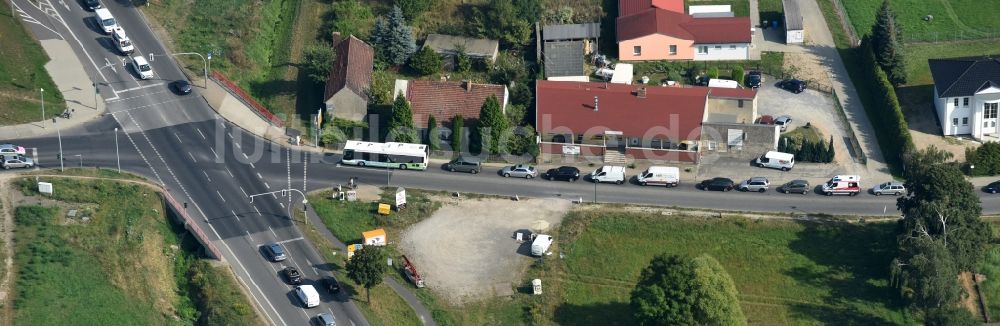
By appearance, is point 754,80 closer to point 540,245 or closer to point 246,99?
point 540,245

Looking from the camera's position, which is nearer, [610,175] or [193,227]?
[193,227]

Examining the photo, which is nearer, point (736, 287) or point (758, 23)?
point (736, 287)

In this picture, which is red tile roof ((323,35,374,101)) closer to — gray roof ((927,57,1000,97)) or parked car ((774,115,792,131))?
parked car ((774,115,792,131))

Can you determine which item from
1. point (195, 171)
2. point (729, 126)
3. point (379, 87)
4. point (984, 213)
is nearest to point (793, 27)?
point (729, 126)

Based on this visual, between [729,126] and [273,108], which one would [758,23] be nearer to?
[729,126]

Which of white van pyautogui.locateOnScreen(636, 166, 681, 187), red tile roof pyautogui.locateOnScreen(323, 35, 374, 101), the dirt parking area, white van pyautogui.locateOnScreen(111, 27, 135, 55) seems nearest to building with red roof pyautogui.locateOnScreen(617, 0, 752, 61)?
white van pyautogui.locateOnScreen(636, 166, 681, 187)

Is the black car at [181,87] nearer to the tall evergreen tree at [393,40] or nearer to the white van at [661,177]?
the tall evergreen tree at [393,40]

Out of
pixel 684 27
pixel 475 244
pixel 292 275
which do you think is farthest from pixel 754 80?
pixel 292 275
